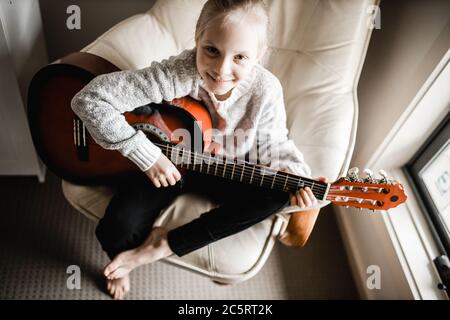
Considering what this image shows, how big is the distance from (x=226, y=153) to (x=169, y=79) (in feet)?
0.92

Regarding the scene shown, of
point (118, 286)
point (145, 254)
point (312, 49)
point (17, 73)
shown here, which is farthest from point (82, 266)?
point (312, 49)

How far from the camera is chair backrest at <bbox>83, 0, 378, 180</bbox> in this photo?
1.09m

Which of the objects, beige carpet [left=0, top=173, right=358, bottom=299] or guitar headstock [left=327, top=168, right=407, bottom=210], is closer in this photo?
guitar headstock [left=327, top=168, right=407, bottom=210]

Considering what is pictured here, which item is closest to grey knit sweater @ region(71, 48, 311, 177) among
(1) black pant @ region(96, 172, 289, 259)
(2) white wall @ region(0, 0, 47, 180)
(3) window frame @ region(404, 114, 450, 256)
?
(1) black pant @ region(96, 172, 289, 259)

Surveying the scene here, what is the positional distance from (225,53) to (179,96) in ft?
0.61

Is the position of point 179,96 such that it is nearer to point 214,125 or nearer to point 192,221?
point 214,125

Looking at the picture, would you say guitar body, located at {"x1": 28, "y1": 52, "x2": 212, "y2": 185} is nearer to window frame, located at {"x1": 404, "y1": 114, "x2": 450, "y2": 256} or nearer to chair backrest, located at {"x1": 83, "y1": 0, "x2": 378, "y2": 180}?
chair backrest, located at {"x1": 83, "y1": 0, "x2": 378, "y2": 180}

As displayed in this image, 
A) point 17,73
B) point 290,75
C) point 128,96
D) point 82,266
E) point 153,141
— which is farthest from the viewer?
point 82,266

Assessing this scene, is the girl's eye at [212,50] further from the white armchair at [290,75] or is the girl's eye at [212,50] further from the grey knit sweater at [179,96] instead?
the white armchair at [290,75]

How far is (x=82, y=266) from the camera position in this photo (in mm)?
1337

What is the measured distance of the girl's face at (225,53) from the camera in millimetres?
808

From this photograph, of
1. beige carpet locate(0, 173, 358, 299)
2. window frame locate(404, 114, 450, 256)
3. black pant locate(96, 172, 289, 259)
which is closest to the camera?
black pant locate(96, 172, 289, 259)

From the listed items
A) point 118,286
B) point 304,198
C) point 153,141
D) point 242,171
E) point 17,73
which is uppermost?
point 17,73
